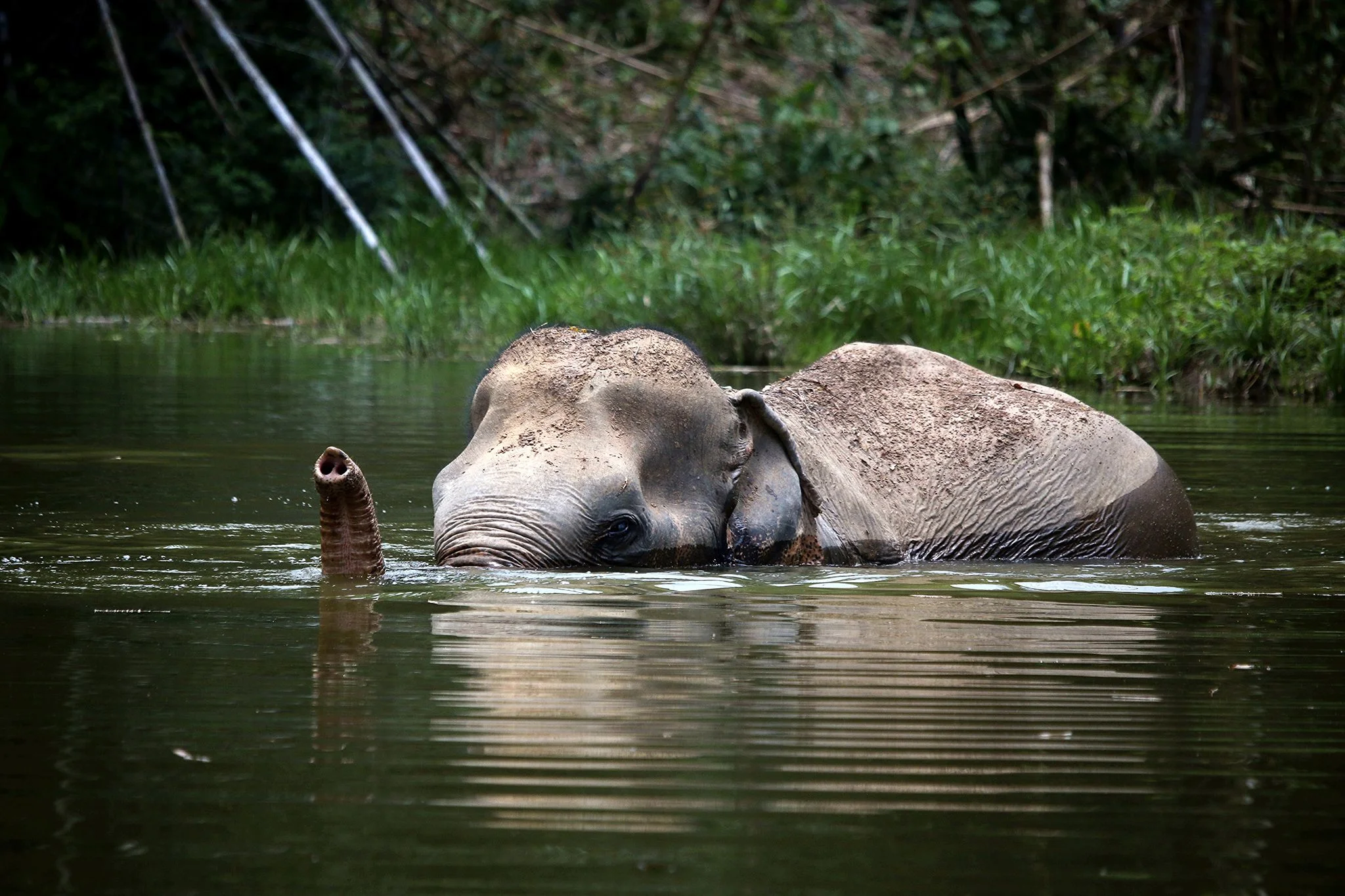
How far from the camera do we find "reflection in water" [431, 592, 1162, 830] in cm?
378

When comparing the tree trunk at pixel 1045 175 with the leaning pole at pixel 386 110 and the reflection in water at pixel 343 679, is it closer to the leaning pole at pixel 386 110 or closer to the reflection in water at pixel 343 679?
the leaning pole at pixel 386 110

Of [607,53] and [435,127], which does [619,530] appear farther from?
[607,53]

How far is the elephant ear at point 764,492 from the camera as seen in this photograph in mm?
7676

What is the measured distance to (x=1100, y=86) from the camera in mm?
25094

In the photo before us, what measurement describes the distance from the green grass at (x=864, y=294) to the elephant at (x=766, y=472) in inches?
191

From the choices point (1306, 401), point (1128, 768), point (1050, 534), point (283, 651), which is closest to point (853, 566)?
point (1050, 534)

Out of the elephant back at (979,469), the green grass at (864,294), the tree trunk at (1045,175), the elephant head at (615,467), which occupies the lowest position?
the green grass at (864,294)

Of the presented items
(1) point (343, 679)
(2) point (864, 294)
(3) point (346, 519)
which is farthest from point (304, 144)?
(1) point (343, 679)

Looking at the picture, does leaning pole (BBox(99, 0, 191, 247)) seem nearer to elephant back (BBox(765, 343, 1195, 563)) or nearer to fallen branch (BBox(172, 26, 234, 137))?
fallen branch (BBox(172, 26, 234, 137))

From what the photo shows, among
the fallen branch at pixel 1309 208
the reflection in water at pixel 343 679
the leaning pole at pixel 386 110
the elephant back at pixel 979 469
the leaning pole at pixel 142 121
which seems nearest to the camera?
the reflection in water at pixel 343 679

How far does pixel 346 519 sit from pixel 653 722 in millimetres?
2422

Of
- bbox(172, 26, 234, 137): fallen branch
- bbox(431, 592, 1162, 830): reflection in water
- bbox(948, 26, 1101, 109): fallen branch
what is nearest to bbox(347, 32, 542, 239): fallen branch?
bbox(172, 26, 234, 137): fallen branch

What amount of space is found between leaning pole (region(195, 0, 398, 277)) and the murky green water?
13.2 m

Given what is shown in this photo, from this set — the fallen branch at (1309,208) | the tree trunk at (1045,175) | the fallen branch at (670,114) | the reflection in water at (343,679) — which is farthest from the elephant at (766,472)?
the fallen branch at (670,114)
